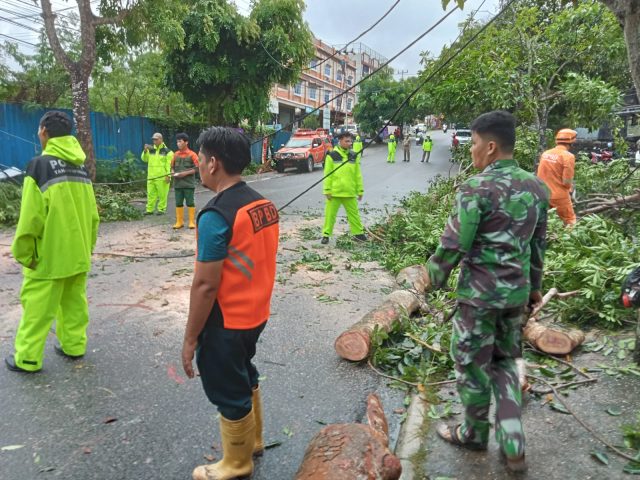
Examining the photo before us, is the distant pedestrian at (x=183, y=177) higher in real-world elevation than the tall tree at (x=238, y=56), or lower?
lower

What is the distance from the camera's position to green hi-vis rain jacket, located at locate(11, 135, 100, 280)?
351cm

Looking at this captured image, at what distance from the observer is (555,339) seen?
12.8 feet

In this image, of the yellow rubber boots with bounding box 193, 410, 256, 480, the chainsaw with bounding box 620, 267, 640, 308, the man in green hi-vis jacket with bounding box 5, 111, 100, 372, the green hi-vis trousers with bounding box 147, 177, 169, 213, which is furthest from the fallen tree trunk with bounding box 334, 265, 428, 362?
the green hi-vis trousers with bounding box 147, 177, 169, 213

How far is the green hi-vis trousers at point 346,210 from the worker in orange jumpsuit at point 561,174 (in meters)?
2.96

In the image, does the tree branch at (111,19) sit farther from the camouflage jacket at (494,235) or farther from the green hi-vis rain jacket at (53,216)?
the camouflage jacket at (494,235)

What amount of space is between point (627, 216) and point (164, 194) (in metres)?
8.80

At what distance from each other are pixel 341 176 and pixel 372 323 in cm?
437

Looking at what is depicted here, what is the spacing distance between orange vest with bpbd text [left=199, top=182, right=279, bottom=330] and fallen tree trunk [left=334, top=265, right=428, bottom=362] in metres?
1.75

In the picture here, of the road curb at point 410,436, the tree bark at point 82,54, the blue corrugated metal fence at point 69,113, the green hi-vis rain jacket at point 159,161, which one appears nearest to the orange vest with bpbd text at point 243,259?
the road curb at point 410,436

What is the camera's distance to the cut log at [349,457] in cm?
231

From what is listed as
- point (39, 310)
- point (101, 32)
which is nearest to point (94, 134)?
point (101, 32)

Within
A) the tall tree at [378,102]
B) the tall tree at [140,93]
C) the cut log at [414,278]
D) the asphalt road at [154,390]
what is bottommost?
the asphalt road at [154,390]

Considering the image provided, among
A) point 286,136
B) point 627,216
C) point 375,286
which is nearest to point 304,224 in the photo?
point 375,286

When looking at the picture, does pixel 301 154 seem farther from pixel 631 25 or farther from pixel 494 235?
pixel 494 235
